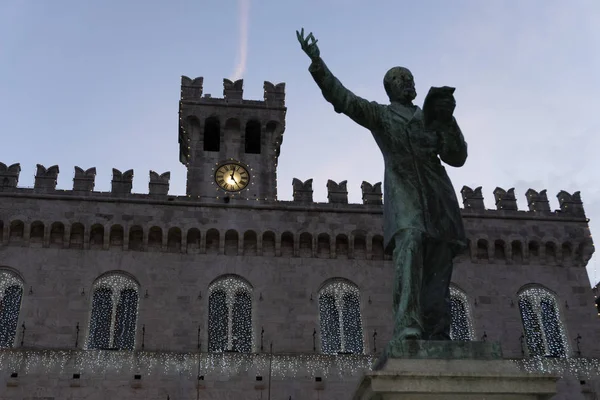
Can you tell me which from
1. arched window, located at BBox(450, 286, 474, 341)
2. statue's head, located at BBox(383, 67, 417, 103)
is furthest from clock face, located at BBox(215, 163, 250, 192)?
statue's head, located at BBox(383, 67, 417, 103)

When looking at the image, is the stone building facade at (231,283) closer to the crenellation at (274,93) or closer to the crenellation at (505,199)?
the crenellation at (505,199)

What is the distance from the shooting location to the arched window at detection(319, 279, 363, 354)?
26438 mm

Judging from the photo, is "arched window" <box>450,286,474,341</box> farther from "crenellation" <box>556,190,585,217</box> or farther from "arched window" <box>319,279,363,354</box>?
"crenellation" <box>556,190,585,217</box>

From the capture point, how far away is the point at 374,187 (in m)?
29.6

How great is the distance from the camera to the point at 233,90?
3153 cm

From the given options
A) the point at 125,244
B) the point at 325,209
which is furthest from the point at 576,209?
the point at 125,244

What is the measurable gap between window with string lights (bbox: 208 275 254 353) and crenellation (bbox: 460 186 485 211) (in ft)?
31.8

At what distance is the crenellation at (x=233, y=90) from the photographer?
31266mm

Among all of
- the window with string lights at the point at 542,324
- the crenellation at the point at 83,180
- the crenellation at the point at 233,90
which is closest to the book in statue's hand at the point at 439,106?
the window with string lights at the point at 542,324

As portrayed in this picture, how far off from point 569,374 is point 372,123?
77.1 feet

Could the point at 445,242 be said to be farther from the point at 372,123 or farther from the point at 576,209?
the point at 576,209

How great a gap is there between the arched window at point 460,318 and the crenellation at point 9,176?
17176mm

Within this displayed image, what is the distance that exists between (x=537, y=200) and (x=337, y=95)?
85.5 ft

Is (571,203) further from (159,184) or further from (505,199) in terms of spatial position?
(159,184)
